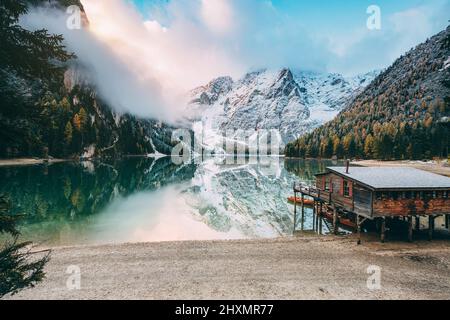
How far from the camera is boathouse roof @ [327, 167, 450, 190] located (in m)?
30.0

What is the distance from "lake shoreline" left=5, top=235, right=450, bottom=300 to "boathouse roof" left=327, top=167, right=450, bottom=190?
5416 mm

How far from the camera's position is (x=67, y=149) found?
14862 centimetres

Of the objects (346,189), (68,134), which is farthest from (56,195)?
(68,134)

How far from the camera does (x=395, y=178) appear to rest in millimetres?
32375

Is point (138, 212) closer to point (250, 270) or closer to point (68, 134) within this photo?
point (250, 270)

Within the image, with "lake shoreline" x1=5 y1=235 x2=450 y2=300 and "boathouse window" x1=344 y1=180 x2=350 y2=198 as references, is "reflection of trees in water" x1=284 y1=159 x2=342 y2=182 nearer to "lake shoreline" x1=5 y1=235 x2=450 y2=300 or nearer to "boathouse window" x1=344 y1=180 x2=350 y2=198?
"boathouse window" x1=344 y1=180 x2=350 y2=198

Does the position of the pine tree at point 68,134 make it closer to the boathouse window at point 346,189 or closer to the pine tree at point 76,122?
the pine tree at point 76,122

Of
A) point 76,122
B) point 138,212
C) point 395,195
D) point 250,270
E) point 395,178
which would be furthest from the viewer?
point 76,122

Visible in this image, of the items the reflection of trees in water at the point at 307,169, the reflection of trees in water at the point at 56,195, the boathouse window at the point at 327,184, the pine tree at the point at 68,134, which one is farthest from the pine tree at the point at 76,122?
the boathouse window at the point at 327,184

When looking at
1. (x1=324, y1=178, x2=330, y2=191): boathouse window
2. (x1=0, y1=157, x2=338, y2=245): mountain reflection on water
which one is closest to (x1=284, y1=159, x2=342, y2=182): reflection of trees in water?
(x1=0, y1=157, x2=338, y2=245): mountain reflection on water

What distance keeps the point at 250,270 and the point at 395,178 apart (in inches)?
762

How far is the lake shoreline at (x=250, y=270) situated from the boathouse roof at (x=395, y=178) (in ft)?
17.8

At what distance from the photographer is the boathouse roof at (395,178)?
30.0 m
